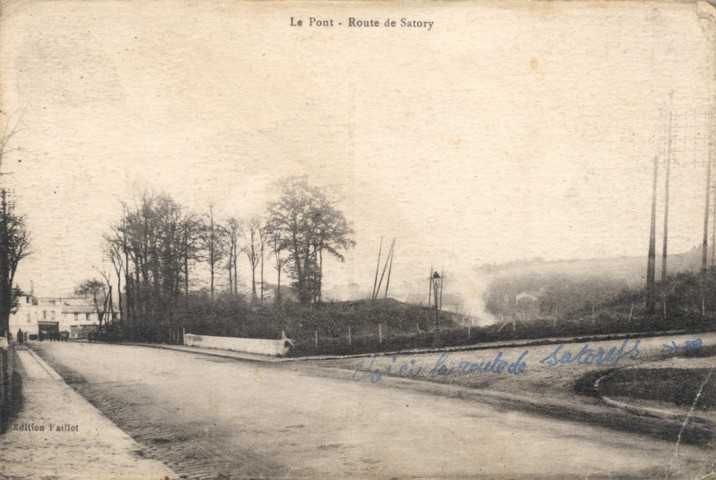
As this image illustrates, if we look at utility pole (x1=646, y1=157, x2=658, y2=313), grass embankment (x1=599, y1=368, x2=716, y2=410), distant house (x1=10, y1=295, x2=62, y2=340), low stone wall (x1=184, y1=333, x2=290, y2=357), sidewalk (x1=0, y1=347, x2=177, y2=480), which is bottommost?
sidewalk (x1=0, y1=347, x2=177, y2=480)

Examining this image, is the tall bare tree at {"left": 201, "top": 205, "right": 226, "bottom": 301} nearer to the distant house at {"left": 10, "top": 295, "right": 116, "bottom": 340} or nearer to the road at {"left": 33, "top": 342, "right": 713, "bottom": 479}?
the road at {"left": 33, "top": 342, "right": 713, "bottom": 479}

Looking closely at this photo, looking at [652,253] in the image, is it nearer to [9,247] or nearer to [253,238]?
[253,238]

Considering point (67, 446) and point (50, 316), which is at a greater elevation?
point (50, 316)

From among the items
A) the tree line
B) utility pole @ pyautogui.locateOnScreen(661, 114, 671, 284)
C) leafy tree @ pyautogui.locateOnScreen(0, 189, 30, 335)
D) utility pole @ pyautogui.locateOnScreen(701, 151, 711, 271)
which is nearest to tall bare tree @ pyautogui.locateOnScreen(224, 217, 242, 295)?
the tree line

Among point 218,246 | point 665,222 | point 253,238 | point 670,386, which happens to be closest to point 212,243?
point 218,246

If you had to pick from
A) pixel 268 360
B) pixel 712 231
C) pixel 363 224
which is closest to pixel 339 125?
pixel 363 224

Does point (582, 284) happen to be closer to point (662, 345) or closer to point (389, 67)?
point (662, 345)
